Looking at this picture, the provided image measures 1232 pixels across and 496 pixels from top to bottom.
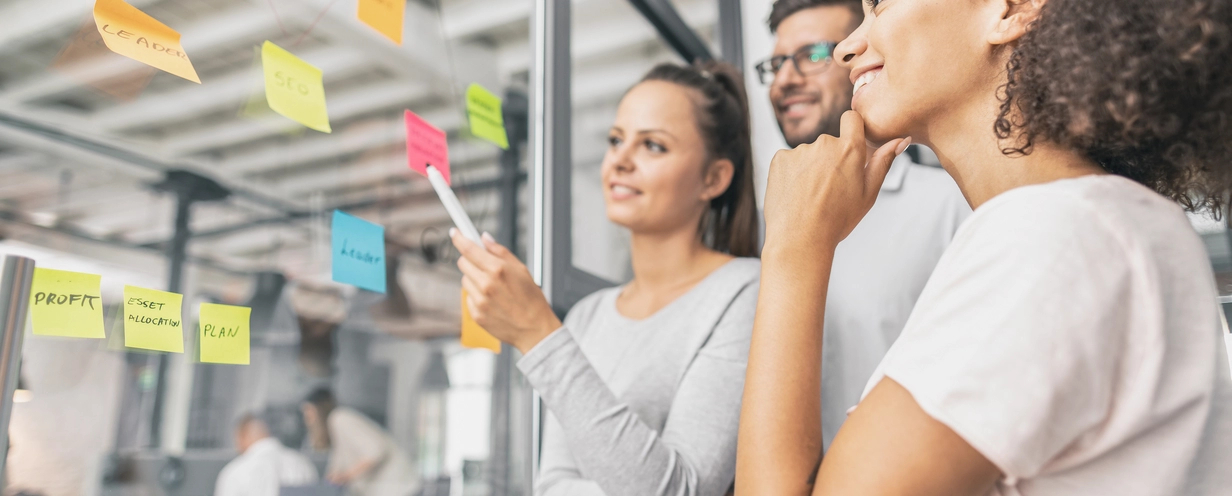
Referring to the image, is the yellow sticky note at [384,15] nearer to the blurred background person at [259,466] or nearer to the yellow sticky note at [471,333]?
the yellow sticky note at [471,333]

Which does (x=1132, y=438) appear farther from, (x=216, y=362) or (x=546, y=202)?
(x=546, y=202)

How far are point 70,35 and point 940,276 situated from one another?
82cm

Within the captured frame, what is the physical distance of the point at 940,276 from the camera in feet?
1.82

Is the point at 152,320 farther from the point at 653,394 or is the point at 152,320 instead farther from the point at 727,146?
the point at 727,146

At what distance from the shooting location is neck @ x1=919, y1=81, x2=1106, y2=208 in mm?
646

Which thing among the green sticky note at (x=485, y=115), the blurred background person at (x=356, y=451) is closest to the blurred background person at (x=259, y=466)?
the blurred background person at (x=356, y=451)

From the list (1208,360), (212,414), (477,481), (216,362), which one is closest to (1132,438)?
(1208,360)

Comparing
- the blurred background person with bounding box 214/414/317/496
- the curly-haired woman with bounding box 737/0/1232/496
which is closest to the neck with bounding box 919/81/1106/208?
the curly-haired woman with bounding box 737/0/1232/496

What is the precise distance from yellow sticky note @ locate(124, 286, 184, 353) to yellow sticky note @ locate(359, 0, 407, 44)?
0.46 m

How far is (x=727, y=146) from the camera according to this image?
4.33 feet

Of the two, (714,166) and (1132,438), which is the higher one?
(714,166)

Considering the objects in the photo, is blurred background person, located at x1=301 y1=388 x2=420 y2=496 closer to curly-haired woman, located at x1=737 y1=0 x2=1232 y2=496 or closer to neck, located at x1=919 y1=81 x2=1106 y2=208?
curly-haired woman, located at x1=737 y1=0 x2=1232 y2=496

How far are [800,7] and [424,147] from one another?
34.5 inches

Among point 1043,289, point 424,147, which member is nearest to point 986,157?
point 1043,289
